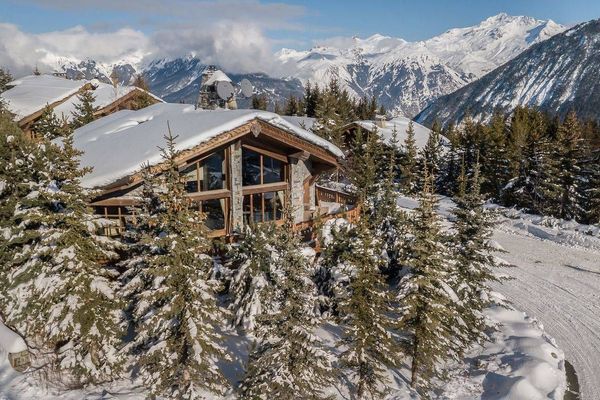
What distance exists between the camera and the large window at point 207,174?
18188 millimetres

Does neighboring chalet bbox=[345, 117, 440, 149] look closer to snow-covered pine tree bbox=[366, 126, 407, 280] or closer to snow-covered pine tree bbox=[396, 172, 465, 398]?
snow-covered pine tree bbox=[366, 126, 407, 280]

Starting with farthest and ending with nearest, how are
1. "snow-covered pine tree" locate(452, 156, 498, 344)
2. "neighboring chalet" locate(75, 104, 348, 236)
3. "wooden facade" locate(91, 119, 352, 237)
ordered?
"wooden facade" locate(91, 119, 352, 237)
"neighboring chalet" locate(75, 104, 348, 236)
"snow-covered pine tree" locate(452, 156, 498, 344)

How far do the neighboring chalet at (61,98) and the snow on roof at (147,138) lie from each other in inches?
986

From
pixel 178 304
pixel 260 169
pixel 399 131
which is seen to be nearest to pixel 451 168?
pixel 399 131

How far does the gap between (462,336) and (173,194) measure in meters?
11.5

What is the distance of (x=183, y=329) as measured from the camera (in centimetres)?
1038

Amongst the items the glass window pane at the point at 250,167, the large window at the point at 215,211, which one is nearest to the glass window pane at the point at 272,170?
the glass window pane at the point at 250,167

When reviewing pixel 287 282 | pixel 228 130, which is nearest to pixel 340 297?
pixel 287 282

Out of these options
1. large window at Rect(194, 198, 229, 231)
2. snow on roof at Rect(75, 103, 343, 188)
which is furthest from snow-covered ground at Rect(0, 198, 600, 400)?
snow on roof at Rect(75, 103, 343, 188)

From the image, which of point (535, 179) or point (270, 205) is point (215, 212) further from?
point (535, 179)

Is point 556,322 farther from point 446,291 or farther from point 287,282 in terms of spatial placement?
point 287,282

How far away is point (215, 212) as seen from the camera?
749 inches

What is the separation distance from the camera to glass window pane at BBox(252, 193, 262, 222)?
20.3 metres

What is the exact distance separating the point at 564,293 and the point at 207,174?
18.9 metres
